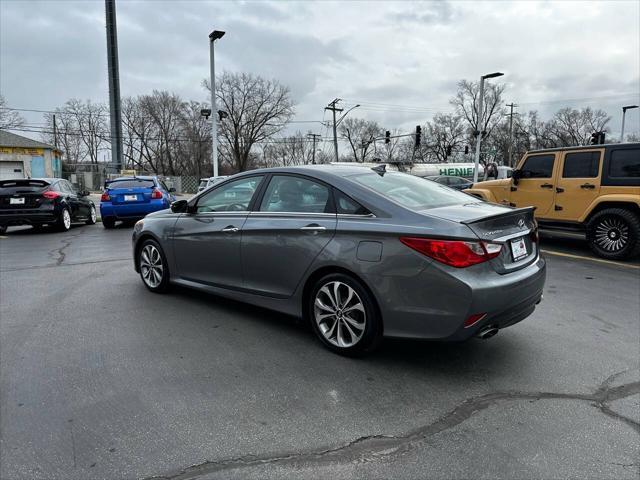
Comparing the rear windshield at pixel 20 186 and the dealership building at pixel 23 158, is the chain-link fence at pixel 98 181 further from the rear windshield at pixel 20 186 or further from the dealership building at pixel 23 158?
the rear windshield at pixel 20 186

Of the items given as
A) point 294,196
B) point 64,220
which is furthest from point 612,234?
point 64,220

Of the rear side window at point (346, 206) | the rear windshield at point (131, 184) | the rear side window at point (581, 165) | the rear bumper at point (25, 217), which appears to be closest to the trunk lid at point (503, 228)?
the rear side window at point (346, 206)

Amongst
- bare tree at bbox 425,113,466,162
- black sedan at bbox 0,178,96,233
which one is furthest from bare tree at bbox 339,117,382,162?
black sedan at bbox 0,178,96,233

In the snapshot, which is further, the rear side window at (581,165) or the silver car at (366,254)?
the rear side window at (581,165)

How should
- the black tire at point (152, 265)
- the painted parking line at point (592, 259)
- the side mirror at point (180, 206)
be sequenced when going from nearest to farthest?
the side mirror at point (180, 206), the black tire at point (152, 265), the painted parking line at point (592, 259)

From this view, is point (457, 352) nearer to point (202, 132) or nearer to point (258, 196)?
point (258, 196)

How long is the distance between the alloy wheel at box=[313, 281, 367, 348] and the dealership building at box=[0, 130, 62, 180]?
133ft

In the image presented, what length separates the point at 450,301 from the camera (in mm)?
3086

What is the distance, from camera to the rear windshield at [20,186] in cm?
1140

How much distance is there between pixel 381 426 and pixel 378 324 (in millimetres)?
860

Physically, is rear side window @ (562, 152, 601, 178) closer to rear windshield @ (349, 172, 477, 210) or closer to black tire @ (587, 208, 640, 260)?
black tire @ (587, 208, 640, 260)

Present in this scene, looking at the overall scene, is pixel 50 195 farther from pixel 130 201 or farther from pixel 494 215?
pixel 494 215

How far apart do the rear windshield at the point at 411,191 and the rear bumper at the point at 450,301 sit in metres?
0.67

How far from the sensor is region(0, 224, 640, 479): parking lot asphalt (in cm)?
240
